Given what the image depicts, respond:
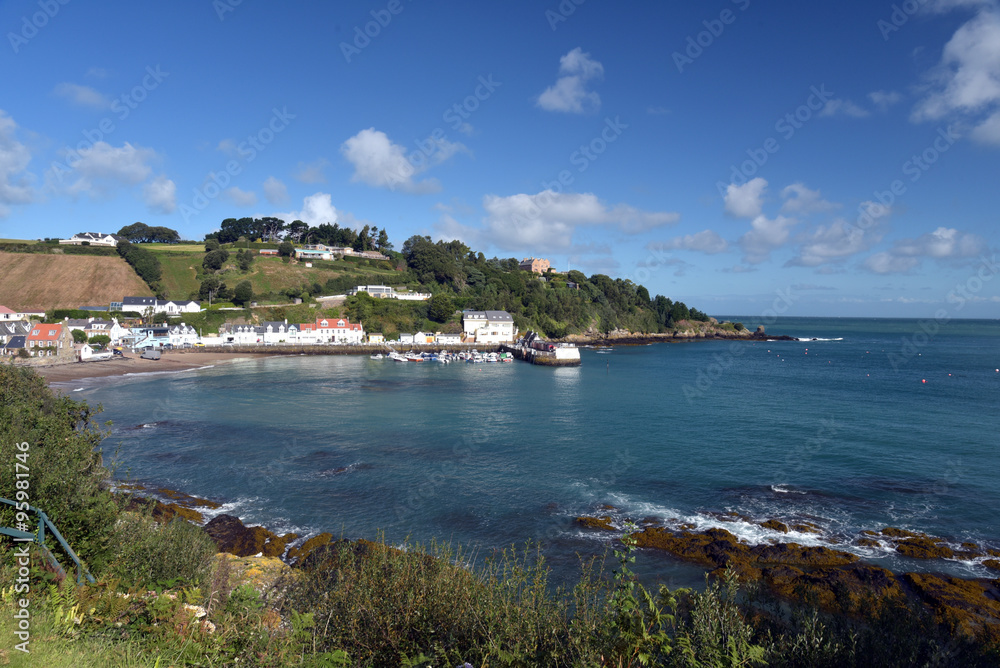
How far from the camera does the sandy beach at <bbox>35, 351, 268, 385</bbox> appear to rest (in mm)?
42625

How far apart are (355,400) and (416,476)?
17.2 metres

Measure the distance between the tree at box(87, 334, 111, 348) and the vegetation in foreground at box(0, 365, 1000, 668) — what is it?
6644 centimetres

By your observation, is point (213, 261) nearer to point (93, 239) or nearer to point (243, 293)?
point (243, 293)

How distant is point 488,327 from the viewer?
77.3 m

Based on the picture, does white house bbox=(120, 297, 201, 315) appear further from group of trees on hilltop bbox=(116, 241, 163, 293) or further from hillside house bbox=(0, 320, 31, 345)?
hillside house bbox=(0, 320, 31, 345)

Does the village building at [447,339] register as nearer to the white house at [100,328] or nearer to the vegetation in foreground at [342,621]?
the white house at [100,328]

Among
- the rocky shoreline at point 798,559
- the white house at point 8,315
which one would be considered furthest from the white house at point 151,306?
the rocky shoreline at point 798,559

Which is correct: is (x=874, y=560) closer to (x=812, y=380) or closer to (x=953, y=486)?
(x=953, y=486)

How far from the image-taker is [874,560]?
12.8 m

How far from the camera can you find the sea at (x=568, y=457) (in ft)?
48.4

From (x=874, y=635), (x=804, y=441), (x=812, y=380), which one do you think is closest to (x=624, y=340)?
(x=812, y=380)

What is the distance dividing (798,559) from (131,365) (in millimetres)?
58065

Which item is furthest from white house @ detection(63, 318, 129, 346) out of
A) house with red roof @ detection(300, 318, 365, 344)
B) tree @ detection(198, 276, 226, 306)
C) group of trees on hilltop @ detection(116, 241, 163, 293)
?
house with red roof @ detection(300, 318, 365, 344)

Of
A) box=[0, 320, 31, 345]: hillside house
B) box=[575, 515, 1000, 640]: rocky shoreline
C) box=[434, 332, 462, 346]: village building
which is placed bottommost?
box=[575, 515, 1000, 640]: rocky shoreline
